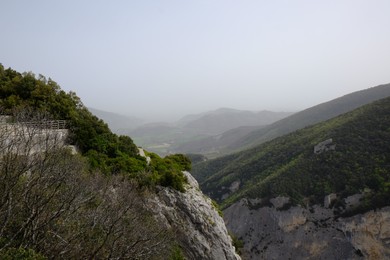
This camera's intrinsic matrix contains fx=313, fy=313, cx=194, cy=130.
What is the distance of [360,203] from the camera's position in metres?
54.2

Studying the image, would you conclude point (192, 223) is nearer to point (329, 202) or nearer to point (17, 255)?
point (17, 255)

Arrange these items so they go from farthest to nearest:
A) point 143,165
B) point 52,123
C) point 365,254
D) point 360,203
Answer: point 360,203 < point 365,254 < point 143,165 < point 52,123

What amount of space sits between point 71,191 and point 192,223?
963cm

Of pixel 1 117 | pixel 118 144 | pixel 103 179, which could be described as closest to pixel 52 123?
pixel 1 117

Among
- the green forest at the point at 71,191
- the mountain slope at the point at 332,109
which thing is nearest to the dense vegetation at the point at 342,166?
the green forest at the point at 71,191

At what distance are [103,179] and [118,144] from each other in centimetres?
749

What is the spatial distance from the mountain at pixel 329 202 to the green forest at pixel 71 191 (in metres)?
40.9

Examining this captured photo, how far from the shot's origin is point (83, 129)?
963 inches

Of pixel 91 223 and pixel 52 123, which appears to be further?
pixel 52 123

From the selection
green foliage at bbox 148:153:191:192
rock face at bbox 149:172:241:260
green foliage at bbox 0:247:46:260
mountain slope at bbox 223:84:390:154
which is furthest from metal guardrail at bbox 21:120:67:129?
mountain slope at bbox 223:84:390:154

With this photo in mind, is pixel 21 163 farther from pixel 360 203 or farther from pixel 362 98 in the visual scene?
pixel 362 98

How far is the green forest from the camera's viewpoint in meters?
12.3

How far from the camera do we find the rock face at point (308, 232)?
51075 millimetres

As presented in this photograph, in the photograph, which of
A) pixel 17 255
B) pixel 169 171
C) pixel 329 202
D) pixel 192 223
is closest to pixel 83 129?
pixel 169 171
